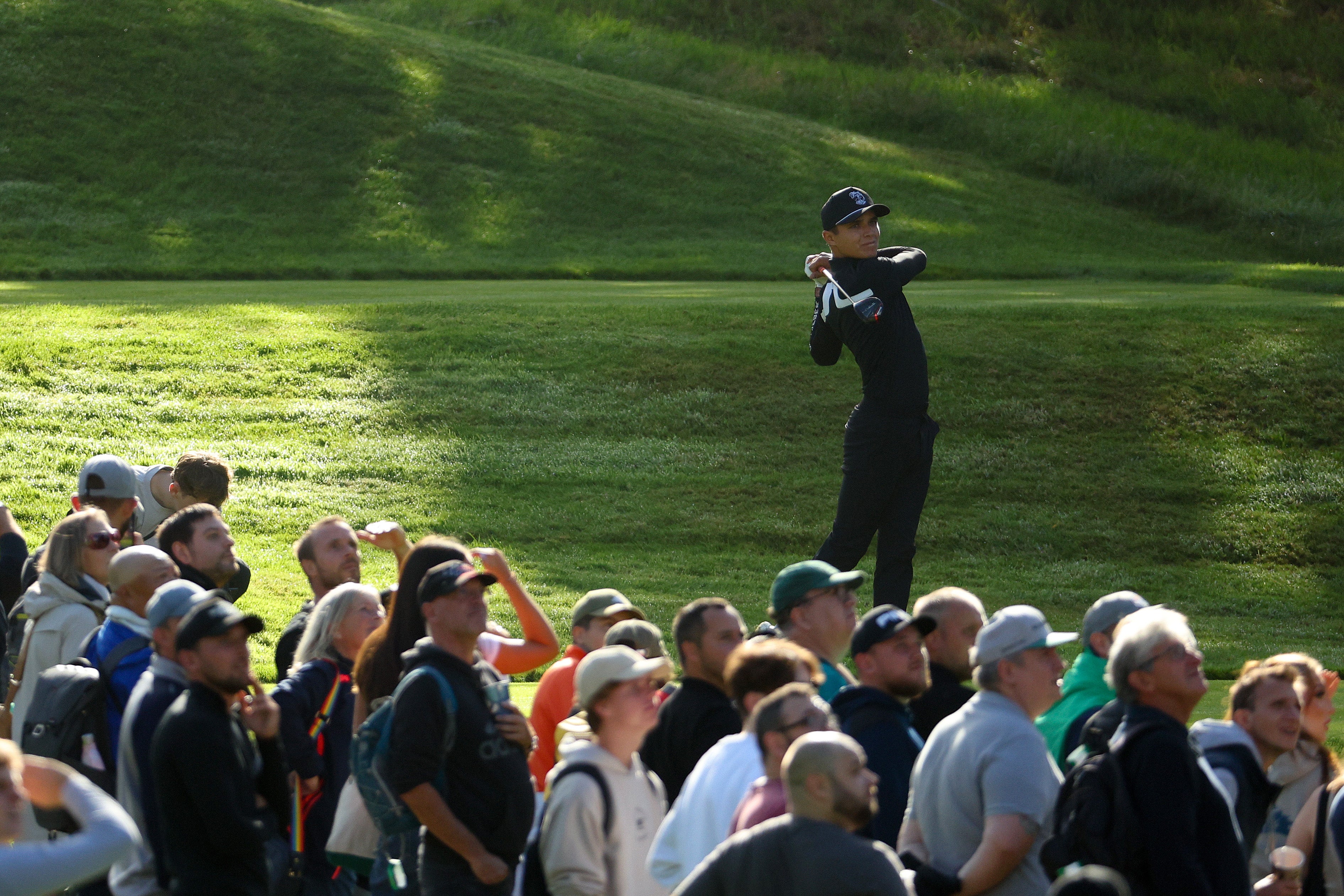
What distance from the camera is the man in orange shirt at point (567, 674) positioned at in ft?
20.7

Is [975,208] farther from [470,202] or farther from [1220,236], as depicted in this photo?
[470,202]

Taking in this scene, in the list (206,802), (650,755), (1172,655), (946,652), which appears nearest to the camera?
(1172,655)

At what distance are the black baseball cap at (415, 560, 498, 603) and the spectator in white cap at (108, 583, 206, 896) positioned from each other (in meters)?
0.74

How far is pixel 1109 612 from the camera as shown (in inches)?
234

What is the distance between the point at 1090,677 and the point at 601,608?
1980mm

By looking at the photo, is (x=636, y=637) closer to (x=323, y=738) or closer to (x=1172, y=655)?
(x=323, y=738)

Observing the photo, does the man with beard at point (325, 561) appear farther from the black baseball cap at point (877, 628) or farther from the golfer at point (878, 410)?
the golfer at point (878, 410)

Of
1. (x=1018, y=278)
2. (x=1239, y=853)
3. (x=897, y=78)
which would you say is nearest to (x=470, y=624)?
(x=1239, y=853)

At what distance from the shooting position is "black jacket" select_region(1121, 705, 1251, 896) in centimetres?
433

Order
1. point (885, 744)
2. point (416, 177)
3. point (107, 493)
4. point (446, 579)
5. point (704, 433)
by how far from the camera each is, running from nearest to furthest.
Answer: point (885, 744) < point (446, 579) < point (107, 493) < point (704, 433) < point (416, 177)

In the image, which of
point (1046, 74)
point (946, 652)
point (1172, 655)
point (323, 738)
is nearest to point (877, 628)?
point (946, 652)

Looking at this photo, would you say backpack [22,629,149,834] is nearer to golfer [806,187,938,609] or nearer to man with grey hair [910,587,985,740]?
man with grey hair [910,587,985,740]

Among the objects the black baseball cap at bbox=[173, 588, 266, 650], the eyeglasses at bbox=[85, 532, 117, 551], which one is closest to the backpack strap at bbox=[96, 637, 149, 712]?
the black baseball cap at bbox=[173, 588, 266, 650]

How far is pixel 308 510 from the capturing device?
52.4 feet
